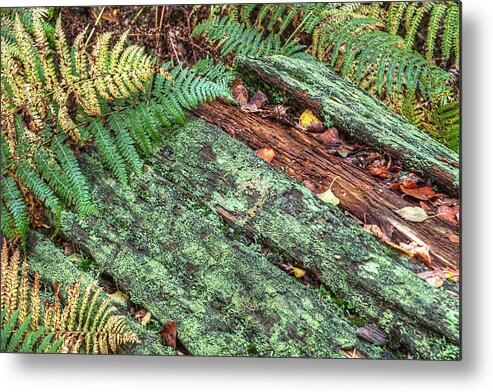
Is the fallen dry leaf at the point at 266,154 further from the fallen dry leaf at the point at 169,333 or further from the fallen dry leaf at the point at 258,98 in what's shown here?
the fallen dry leaf at the point at 169,333

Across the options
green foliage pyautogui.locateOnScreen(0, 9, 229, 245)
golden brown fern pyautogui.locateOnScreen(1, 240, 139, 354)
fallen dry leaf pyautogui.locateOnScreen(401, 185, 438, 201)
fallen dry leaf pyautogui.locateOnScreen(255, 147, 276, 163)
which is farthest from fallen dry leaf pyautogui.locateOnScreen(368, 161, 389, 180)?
golden brown fern pyautogui.locateOnScreen(1, 240, 139, 354)

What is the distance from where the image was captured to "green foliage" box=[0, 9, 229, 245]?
2.54 meters

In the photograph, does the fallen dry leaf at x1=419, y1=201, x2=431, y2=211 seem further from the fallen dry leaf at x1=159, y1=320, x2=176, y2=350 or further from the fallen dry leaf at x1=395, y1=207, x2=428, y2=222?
the fallen dry leaf at x1=159, y1=320, x2=176, y2=350

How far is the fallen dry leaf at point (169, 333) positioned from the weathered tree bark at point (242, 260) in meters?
0.03

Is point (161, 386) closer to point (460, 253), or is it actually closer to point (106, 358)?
point (106, 358)

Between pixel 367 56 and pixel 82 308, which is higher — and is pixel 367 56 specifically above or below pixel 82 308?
above

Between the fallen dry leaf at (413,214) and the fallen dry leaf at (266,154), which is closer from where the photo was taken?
the fallen dry leaf at (413,214)

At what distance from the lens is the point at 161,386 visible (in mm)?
2580

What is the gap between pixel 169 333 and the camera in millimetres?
2482

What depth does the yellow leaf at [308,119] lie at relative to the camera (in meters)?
2.51

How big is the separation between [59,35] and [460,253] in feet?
6.14

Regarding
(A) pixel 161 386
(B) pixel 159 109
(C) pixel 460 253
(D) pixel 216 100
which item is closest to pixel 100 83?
(B) pixel 159 109

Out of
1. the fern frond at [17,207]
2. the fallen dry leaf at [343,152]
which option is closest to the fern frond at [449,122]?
the fallen dry leaf at [343,152]

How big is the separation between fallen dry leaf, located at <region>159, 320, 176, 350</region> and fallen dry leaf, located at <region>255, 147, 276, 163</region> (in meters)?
0.77
